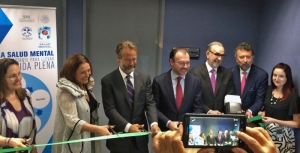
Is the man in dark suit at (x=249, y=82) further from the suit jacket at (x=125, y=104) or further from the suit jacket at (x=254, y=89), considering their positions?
the suit jacket at (x=125, y=104)

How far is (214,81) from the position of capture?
12.5 ft

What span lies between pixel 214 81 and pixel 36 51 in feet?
6.51

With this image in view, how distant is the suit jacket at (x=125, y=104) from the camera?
335 cm

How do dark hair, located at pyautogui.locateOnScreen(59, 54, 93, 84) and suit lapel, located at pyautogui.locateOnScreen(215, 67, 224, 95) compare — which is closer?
dark hair, located at pyautogui.locateOnScreen(59, 54, 93, 84)

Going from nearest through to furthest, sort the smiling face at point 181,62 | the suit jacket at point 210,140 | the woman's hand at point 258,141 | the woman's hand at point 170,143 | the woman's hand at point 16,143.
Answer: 1. the woman's hand at point 258,141
2. the woman's hand at point 170,143
3. the suit jacket at point 210,140
4. the woman's hand at point 16,143
5. the smiling face at point 181,62

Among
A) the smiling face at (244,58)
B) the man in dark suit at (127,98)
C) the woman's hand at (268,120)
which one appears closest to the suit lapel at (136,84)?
the man in dark suit at (127,98)

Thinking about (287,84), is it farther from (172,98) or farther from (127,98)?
(127,98)

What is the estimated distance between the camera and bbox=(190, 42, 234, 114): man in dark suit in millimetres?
3752

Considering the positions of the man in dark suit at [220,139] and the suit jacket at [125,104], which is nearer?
the man in dark suit at [220,139]

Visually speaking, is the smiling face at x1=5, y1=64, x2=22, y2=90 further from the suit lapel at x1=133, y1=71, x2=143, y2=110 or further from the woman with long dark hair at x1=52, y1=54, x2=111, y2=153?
the suit lapel at x1=133, y1=71, x2=143, y2=110

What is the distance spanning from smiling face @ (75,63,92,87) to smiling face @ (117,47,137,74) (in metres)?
0.41

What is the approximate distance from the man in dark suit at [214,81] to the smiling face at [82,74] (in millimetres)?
1309

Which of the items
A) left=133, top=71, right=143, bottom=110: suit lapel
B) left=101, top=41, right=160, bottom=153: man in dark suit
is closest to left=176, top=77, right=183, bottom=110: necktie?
left=101, top=41, right=160, bottom=153: man in dark suit

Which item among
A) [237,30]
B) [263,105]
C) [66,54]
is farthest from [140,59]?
[263,105]
